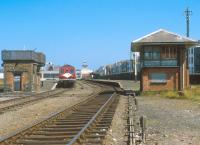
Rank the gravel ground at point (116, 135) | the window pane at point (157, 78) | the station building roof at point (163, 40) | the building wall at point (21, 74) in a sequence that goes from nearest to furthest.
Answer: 1. the gravel ground at point (116, 135)
2. the station building roof at point (163, 40)
3. the window pane at point (157, 78)
4. the building wall at point (21, 74)

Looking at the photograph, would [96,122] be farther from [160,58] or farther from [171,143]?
[160,58]

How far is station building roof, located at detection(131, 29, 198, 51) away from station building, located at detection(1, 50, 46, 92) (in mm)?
15142

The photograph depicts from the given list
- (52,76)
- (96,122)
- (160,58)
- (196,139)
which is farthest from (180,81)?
(52,76)

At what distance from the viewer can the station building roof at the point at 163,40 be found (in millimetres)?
39812

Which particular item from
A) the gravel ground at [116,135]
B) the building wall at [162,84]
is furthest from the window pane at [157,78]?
the gravel ground at [116,135]

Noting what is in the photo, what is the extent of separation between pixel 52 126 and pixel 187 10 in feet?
202

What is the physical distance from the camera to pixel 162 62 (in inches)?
1582

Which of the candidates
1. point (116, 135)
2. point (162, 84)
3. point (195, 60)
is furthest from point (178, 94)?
point (195, 60)

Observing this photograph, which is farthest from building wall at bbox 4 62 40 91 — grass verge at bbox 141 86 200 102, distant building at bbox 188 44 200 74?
distant building at bbox 188 44 200 74

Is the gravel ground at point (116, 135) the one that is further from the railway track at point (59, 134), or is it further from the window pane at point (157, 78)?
the window pane at point (157, 78)

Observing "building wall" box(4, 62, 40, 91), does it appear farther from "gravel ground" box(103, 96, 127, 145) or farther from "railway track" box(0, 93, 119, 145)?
"gravel ground" box(103, 96, 127, 145)

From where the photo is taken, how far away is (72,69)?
6794 centimetres

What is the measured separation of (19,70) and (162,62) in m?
18.1

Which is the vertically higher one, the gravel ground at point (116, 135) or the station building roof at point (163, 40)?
the station building roof at point (163, 40)
